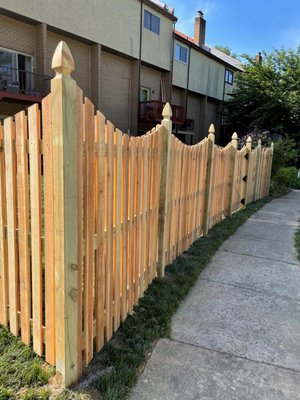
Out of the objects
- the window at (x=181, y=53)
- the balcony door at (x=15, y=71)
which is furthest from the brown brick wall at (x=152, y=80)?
the balcony door at (x=15, y=71)

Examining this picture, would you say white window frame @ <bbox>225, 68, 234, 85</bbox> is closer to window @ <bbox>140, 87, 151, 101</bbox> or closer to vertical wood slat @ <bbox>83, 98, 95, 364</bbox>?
window @ <bbox>140, 87, 151, 101</bbox>

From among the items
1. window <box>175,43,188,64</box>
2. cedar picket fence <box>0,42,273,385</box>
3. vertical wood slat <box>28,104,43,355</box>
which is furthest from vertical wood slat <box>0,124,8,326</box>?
window <box>175,43,188,64</box>

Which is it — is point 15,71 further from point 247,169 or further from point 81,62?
point 247,169

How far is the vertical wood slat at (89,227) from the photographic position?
7.20ft

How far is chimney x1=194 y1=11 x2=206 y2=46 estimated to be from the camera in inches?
1054

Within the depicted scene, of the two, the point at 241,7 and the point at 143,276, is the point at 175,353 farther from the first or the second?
the point at 241,7

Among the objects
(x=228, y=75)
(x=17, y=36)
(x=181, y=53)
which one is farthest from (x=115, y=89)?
(x=228, y=75)

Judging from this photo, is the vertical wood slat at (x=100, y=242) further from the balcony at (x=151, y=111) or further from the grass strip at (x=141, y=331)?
the balcony at (x=151, y=111)

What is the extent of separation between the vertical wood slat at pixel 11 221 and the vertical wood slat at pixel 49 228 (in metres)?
0.40

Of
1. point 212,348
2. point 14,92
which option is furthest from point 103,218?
point 14,92

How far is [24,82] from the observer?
13.8 metres

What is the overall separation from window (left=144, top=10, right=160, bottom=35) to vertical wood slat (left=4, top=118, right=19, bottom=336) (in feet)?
63.2

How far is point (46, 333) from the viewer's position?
7.78 feet

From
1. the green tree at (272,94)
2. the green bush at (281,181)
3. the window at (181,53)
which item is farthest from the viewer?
the green tree at (272,94)
